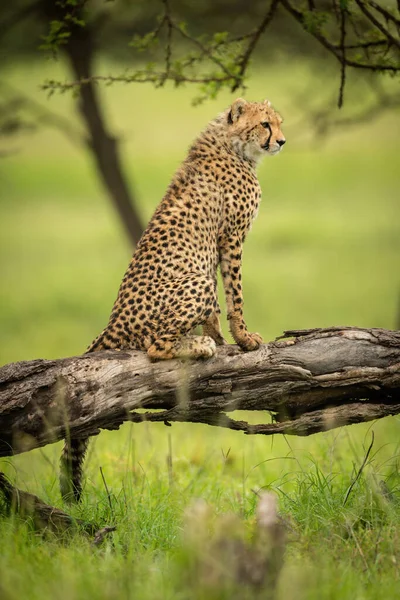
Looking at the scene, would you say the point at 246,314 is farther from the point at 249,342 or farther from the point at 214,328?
the point at 249,342

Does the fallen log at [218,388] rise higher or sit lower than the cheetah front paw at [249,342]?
lower

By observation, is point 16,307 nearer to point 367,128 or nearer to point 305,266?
point 305,266

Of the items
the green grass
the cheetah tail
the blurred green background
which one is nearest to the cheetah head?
the green grass

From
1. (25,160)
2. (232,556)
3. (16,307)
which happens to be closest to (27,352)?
(16,307)

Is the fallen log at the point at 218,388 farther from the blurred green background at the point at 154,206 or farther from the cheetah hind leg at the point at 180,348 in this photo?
the blurred green background at the point at 154,206

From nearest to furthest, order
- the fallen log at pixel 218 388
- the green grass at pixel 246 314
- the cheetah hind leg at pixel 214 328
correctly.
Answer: the green grass at pixel 246 314, the fallen log at pixel 218 388, the cheetah hind leg at pixel 214 328

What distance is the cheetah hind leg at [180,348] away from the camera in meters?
3.88

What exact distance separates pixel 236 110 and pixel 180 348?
1.65m

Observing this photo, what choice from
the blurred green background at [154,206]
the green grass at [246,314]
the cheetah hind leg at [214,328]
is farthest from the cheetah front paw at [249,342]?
the blurred green background at [154,206]

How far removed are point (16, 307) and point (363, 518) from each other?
1144 centimetres

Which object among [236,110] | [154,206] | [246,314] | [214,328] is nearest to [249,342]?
[214,328]

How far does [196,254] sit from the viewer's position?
4.36m

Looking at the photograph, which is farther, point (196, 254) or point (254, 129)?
point (254, 129)

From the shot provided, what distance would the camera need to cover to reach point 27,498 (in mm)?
3729
